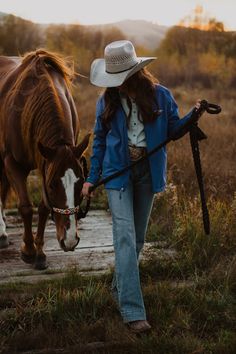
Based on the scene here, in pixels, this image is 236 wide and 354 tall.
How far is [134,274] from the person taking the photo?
3379 millimetres

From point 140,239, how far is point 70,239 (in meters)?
0.51

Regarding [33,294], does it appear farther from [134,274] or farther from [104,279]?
[134,274]

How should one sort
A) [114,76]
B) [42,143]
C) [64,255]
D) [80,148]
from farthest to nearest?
[64,255]
[42,143]
[80,148]
[114,76]

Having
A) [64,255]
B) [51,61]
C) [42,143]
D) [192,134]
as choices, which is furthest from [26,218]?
[192,134]

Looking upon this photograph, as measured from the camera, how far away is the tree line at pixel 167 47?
1097 inches

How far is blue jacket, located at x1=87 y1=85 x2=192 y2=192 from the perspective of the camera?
341cm

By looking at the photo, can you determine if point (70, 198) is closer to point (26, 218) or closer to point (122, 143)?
point (122, 143)

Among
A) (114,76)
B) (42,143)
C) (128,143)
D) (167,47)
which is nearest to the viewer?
(114,76)

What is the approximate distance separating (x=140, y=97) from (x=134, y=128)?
207 millimetres

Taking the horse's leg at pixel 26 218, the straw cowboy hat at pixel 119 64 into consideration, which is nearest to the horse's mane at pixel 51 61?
the horse's leg at pixel 26 218

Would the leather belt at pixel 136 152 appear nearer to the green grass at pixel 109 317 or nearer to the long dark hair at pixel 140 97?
the long dark hair at pixel 140 97

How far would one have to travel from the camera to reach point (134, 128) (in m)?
3.46

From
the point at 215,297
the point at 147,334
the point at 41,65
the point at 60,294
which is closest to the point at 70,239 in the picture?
the point at 60,294

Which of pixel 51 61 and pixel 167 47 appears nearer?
pixel 51 61
